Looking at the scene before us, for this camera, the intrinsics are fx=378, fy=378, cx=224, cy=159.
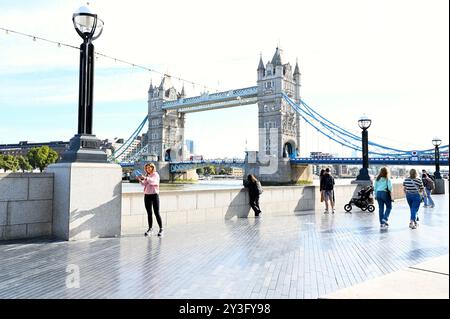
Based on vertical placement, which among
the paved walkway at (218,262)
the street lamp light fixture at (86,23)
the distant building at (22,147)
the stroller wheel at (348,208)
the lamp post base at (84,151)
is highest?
the distant building at (22,147)

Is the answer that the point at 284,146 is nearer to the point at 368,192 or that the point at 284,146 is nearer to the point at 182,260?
the point at 368,192

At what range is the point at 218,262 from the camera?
420 centimetres

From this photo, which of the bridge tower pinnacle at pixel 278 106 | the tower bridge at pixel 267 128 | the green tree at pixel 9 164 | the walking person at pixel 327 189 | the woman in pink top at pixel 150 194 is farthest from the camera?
the green tree at pixel 9 164

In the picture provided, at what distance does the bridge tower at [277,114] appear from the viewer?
57.0m

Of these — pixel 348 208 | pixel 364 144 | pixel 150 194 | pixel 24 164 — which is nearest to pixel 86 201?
pixel 150 194

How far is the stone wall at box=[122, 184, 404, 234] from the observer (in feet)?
22.2

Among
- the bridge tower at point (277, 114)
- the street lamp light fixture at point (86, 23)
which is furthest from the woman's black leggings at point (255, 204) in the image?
the bridge tower at point (277, 114)

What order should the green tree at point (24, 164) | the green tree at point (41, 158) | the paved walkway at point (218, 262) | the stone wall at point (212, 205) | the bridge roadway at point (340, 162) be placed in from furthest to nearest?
the green tree at point (24, 164)
the green tree at point (41, 158)
the bridge roadway at point (340, 162)
the stone wall at point (212, 205)
the paved walkway at point (218, 262)

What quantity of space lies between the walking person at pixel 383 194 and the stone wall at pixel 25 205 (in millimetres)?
5898

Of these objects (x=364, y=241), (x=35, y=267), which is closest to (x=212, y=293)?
(x=35, y=267)

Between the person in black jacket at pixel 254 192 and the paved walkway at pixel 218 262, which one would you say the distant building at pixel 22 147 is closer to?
the person in black jacket at pixel 254 192

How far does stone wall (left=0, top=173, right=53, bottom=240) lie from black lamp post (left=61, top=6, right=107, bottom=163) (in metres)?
0.53

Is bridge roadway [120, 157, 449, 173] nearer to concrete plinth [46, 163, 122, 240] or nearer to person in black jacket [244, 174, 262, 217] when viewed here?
person in black jacket [244, 174, 262, 217]

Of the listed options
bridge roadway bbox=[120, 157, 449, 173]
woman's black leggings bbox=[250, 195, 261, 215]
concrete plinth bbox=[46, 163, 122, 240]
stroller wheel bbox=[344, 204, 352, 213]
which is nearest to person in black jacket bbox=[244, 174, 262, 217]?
woman's black leggings bbox=[250, 195, 261, 215]
